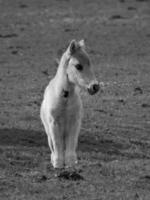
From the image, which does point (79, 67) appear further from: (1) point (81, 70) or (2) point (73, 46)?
(2) point (73, 46)

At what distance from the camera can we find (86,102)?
1802 centimetres

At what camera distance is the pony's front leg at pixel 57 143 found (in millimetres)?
10914

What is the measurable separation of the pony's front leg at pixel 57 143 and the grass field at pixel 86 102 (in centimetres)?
18

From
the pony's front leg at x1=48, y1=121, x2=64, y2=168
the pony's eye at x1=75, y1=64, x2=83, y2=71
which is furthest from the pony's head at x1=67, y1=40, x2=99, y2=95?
the pony's front leg at x1=48, y1=121, x2=64, y2=168

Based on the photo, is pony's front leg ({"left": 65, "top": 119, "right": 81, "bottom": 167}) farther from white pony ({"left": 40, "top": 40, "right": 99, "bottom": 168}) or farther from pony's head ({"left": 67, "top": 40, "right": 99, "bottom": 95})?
pony's head ({"left": 67, "top": 40, "right": 99, "bottom": 95})

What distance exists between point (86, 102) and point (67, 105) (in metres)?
7.22

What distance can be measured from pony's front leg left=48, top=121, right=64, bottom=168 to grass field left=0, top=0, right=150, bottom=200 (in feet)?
0.60

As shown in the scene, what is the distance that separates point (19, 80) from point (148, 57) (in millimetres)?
5782

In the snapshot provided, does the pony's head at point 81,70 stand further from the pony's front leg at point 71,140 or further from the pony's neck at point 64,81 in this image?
the pony's front leg at point 71,140

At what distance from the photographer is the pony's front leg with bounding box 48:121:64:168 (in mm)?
10914

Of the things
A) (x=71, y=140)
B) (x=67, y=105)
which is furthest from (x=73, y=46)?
(x=71, y=140)

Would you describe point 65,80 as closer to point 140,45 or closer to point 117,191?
point 117,191

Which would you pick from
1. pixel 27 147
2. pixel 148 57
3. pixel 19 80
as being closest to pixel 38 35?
pixel 148 57

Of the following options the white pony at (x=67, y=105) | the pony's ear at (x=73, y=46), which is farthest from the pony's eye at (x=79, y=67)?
the pony's ear at (x=73, y=46)
